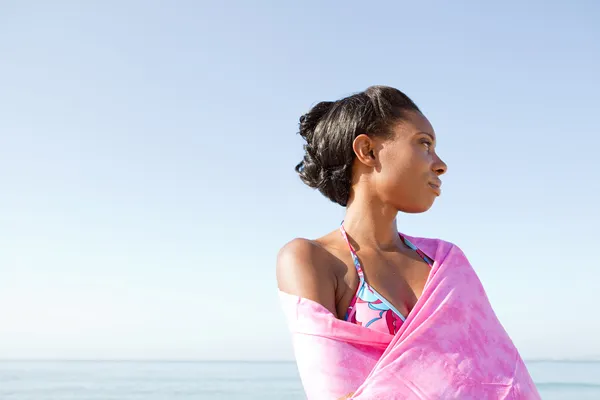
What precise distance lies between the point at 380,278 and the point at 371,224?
191mm

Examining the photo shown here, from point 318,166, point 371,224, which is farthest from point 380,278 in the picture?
point 318,166


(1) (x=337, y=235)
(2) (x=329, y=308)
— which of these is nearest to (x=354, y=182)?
(1) (x=337, y=235)

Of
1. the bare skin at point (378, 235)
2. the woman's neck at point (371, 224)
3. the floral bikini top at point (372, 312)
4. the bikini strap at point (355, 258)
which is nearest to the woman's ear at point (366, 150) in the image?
the bare skin at point (378, 235)

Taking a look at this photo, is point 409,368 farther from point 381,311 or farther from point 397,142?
point 397,142

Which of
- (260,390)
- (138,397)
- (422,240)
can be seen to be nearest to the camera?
(422,240)

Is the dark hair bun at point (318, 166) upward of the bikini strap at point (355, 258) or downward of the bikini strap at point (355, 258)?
upward

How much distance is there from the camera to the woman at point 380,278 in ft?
5.75

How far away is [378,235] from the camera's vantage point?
6.89 feet

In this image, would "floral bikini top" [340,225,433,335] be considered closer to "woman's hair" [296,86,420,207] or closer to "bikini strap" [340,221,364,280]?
"bikini strap" [340,221,364,280]

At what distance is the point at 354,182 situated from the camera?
2.15 meters

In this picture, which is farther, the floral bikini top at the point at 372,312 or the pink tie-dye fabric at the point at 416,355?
the floral bikini top at the point at 372,312

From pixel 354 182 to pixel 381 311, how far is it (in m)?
0.44

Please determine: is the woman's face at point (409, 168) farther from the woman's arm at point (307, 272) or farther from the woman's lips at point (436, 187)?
the woman's arm at point (307, 272)

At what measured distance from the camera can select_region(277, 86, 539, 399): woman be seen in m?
1.75
